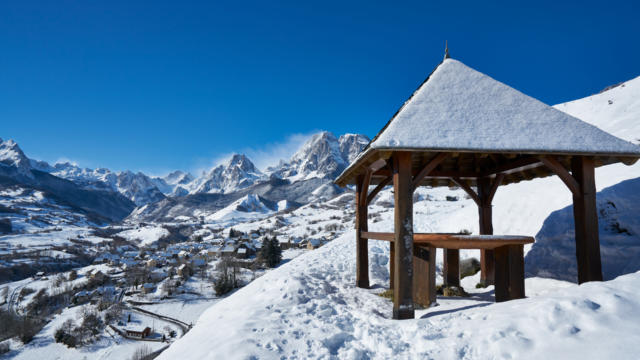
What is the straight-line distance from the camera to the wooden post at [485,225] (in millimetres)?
9977

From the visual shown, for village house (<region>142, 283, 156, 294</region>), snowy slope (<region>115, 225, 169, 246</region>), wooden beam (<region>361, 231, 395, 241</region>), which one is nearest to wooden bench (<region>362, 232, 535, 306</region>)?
wooden beam (<region>361, 231, 395, 241</region>)

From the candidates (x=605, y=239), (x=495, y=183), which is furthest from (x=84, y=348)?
(x=605, y=239)

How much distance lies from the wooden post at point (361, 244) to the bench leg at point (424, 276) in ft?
8.34

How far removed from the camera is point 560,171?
250 inches

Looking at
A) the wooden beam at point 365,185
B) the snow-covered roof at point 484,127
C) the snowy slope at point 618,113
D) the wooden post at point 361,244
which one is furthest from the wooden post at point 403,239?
the snowy slope at point 618,113

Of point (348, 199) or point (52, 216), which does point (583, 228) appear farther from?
point (52, 216)

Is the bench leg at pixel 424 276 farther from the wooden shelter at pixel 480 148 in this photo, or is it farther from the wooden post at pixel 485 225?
the wooden post at pixel 485 225

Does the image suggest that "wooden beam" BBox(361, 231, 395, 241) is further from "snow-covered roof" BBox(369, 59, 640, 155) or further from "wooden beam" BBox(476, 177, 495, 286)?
"wooden beam" BBox(476, 177, 495, 286)

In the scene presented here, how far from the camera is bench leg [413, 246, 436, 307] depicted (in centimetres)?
703

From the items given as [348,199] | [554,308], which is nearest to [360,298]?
[554,308]

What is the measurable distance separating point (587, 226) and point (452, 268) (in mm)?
3282

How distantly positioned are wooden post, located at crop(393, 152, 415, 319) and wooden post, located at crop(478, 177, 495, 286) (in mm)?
5139

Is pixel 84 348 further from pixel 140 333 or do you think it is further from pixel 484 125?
pixel 484 125

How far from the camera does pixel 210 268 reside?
71.3 metres
